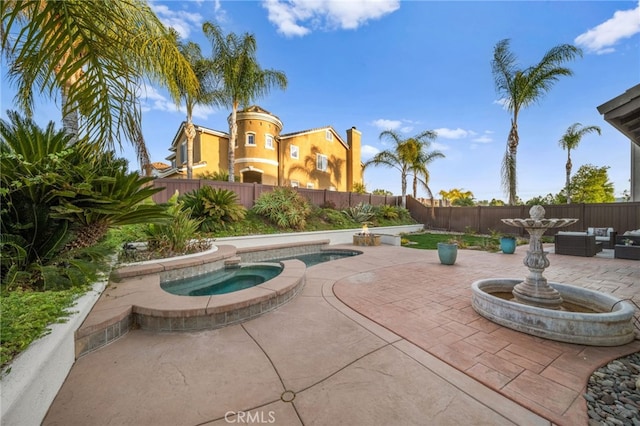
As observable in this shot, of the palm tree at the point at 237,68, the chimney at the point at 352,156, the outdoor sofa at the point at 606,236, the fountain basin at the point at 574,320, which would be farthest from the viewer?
the chimney at the point at 352,156

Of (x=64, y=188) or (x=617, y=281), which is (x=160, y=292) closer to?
(x=64, y=188)

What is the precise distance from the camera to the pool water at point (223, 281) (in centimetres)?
478

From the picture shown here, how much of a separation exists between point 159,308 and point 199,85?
43.2ft

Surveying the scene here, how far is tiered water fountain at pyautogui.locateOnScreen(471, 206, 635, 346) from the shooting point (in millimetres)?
2605

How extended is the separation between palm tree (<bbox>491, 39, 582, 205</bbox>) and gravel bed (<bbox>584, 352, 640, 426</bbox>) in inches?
500

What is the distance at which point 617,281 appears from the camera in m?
4.96

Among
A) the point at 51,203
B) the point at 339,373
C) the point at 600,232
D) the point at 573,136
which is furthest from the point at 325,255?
the point at 573,136

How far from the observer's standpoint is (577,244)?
25.7ft

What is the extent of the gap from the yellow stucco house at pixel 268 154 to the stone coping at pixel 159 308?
44.2ft

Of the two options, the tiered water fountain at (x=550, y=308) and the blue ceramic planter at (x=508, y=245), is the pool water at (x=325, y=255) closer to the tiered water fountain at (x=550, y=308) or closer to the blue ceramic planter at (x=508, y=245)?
the blue ceramic planter at (x=508, y=245)

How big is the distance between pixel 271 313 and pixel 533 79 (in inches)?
613

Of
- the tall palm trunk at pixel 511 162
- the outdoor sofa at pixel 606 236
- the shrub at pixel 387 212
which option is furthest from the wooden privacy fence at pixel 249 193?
the outdoor sofa at pixel 606 236

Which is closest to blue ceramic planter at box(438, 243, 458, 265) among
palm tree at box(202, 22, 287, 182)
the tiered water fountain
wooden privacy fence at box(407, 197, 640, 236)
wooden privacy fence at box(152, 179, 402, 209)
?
the tiered water fountain

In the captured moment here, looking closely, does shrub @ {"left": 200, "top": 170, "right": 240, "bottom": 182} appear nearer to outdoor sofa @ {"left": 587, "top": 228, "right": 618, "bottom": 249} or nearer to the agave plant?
the agave plant
